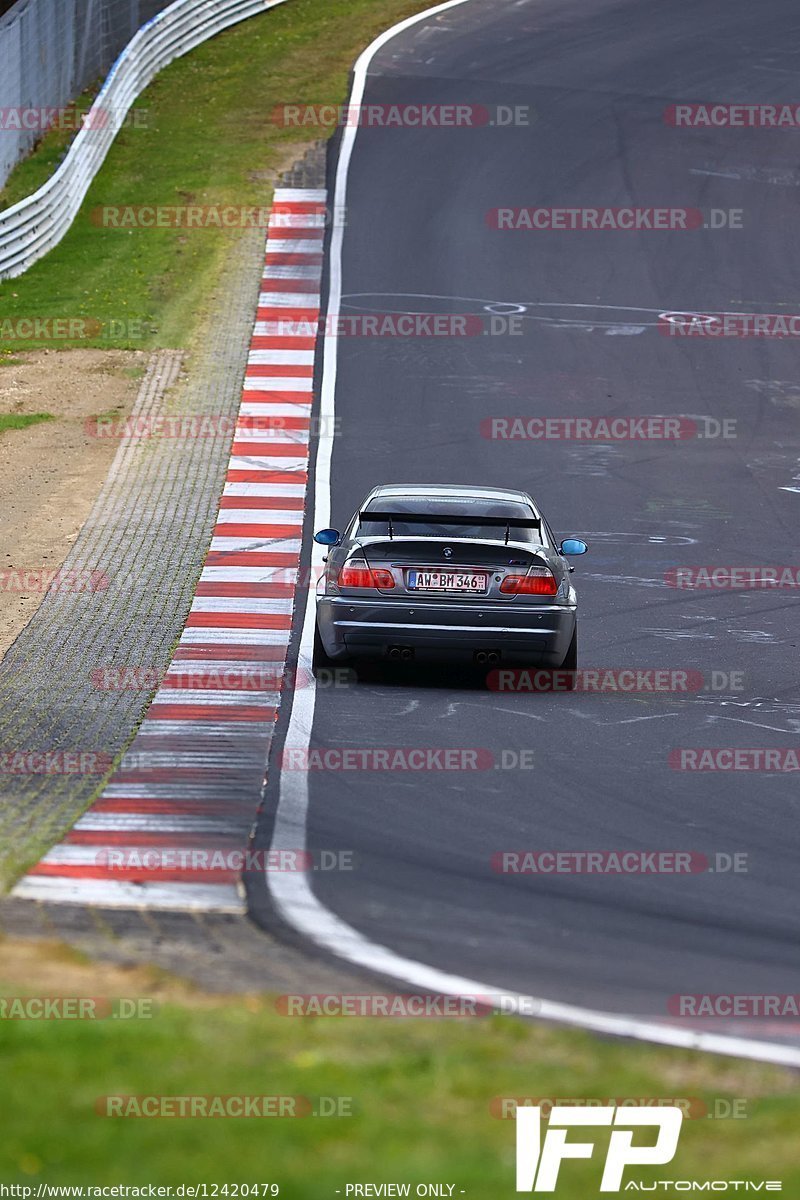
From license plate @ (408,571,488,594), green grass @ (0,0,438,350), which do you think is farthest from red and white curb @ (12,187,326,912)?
green grass @ (0,0,438,350)

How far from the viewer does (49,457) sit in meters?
20.9

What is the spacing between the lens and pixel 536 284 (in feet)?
90.3

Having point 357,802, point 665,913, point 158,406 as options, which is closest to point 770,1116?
point 665,913

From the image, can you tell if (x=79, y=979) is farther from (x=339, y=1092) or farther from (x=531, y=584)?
(x=531, y=584)

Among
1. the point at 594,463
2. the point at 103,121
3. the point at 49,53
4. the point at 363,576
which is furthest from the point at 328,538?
the point at 49,53

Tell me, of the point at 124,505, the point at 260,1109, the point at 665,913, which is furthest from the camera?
the point at 124,505

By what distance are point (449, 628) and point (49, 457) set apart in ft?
31.6

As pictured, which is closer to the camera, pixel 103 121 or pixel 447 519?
pixel 447 519

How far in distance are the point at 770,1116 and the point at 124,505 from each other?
14123 mm

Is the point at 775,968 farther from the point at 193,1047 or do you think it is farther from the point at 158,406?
the point at 158,406

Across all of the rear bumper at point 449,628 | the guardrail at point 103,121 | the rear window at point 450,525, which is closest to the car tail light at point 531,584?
the rear bumper at point 449,628

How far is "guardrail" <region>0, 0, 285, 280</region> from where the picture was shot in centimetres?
2858

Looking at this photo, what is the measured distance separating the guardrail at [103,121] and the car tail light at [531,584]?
17.5 m

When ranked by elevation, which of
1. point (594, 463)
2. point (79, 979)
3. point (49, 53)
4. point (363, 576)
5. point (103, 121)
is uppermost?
point (49, 53)
